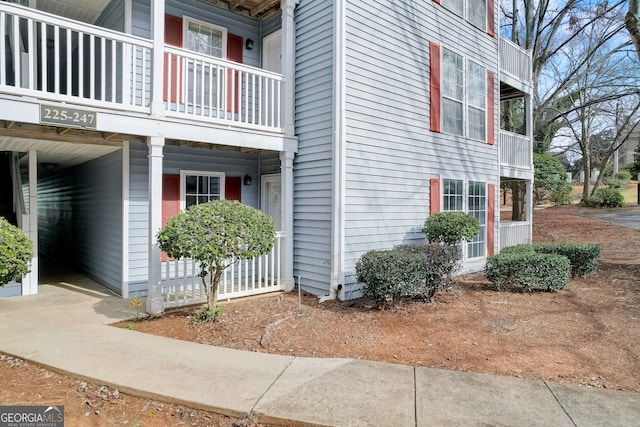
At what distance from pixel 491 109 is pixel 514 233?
3.98 metres

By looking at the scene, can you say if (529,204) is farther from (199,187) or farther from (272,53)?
(199,187)

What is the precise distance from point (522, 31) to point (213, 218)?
21244 mm

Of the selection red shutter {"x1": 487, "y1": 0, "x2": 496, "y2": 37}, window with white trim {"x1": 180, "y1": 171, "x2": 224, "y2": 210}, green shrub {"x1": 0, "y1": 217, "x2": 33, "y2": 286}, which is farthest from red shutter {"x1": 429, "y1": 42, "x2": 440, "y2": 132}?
green shrub {"x1": 0, "y1": 217, "x2": 33, "y2": 286}

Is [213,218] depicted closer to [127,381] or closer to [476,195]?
[127,381]

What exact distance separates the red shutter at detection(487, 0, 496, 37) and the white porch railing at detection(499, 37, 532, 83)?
55cm

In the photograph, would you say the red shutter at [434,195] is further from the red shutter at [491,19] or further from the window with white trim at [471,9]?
the red shutter at [491,19]

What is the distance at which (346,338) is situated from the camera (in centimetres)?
498

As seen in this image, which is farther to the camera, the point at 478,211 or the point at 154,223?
the point at 478,211

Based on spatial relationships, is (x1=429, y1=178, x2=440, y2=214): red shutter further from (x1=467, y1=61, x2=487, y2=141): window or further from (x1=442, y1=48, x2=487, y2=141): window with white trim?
(x1=467, y1=61, x2=487, y2=141): window

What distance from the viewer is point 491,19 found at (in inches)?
419

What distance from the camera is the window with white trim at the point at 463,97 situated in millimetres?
9102

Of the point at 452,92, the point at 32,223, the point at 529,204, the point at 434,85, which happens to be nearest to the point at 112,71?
the point at 32,223

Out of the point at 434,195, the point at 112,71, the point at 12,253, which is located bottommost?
the point at 12,253

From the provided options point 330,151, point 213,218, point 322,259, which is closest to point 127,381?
point 213,218
